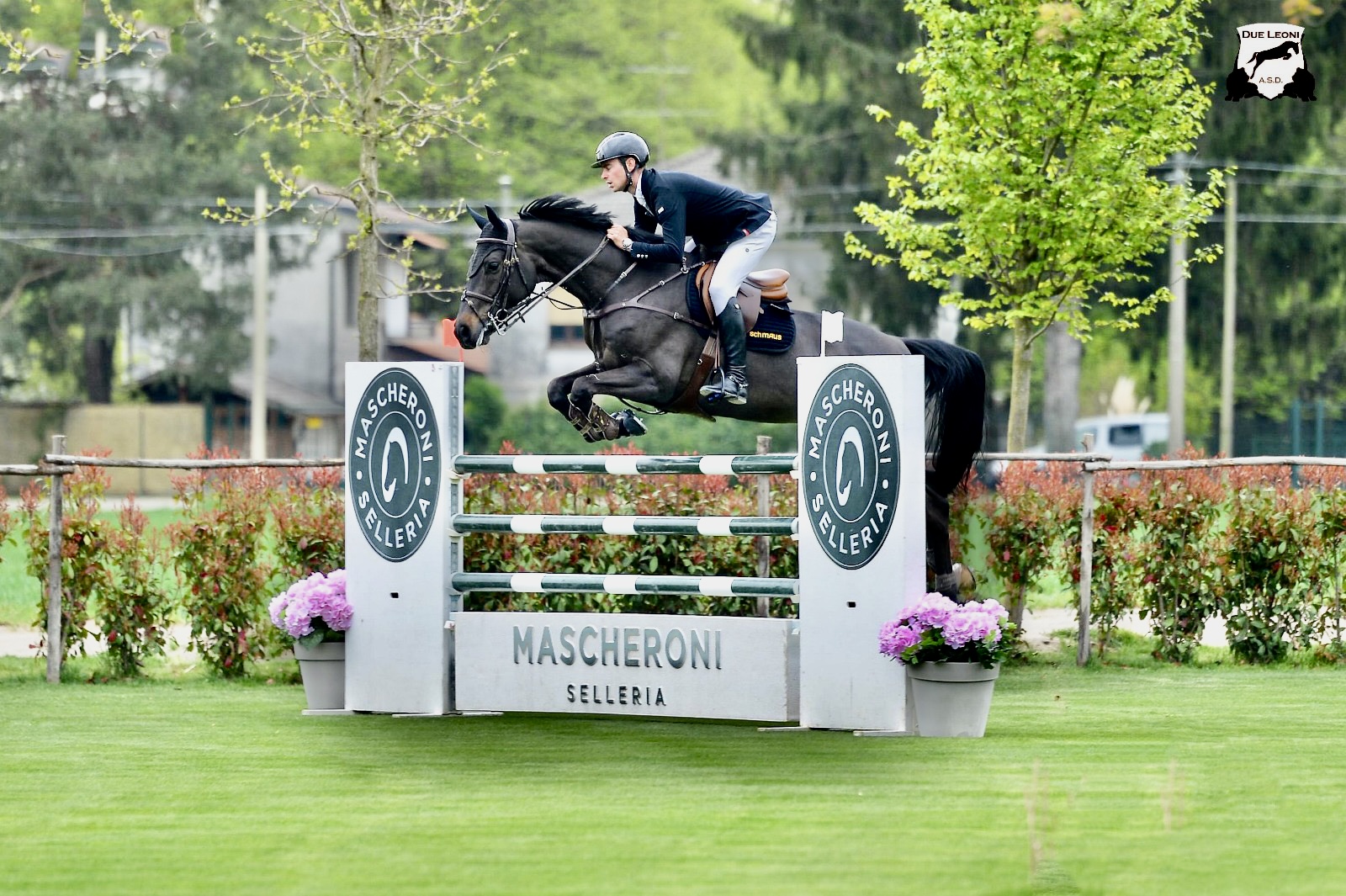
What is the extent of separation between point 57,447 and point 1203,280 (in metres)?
20.2

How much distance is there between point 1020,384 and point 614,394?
17.2 feet

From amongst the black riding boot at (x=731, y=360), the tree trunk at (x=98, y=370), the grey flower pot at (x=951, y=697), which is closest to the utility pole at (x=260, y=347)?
the tree trunk at (x=98, y=370)

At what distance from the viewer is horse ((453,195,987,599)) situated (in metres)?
6.96

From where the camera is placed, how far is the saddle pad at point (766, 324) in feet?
23.6

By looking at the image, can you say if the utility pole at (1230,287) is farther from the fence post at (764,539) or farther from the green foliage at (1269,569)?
the fence post at (764,539)

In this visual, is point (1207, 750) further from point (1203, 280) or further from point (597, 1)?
point (597, 1)

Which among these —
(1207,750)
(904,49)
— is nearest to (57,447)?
(1207,750)

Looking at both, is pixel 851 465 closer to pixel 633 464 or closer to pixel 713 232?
pixel 633 464

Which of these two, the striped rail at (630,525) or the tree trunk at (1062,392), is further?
the tree trunk at (1062,392)

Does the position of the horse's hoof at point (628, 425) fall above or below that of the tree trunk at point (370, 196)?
below

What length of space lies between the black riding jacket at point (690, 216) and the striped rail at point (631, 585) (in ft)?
4.52

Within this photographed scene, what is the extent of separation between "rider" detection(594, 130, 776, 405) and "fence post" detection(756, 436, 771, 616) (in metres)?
0.81

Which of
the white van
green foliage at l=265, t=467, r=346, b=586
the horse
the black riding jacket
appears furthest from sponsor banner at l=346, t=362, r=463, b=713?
the white van

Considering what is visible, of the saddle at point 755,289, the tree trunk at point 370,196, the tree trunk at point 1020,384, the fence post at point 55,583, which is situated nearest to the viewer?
the saddle at point 755,289
